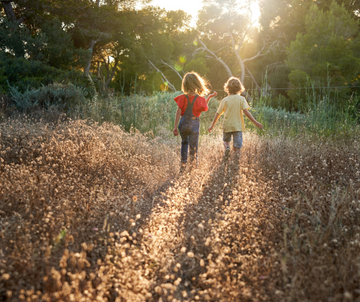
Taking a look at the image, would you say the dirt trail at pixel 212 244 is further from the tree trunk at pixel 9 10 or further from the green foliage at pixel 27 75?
the tree trunk at pixel 9 10

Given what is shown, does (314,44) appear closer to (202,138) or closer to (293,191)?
(202,138)

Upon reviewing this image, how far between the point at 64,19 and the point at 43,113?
877 centimetres

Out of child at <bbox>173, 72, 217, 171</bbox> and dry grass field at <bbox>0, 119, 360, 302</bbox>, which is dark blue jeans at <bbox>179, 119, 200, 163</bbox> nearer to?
child at <bbox>173, 72, 217, 171</bbox>

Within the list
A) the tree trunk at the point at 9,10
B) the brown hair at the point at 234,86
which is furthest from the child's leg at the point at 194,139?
the tree trunk at the point at 9,10

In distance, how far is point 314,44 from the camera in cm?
1471

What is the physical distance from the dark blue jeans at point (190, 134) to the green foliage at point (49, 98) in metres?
4.44

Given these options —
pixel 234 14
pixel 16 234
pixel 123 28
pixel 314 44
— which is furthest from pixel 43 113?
pixel 234 14

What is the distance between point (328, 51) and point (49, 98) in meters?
12.9

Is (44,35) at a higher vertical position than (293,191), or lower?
higher

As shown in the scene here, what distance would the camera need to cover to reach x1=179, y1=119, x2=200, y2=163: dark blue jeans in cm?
454

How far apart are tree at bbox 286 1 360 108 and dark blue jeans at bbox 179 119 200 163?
1053 centimetres

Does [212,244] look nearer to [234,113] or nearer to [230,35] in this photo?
[234,113]

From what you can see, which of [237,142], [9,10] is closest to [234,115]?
[237,142]

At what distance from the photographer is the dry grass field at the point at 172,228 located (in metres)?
1.72
